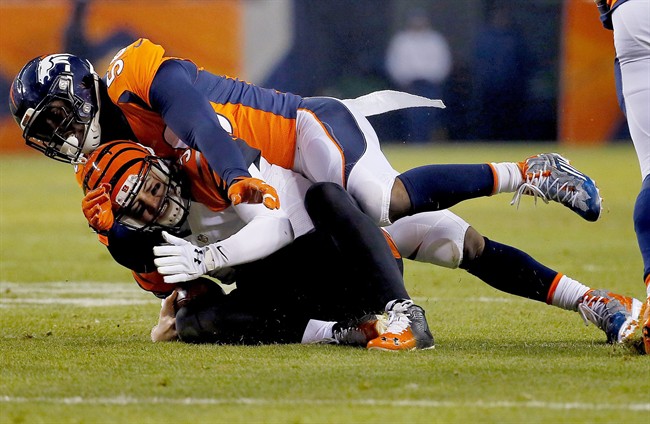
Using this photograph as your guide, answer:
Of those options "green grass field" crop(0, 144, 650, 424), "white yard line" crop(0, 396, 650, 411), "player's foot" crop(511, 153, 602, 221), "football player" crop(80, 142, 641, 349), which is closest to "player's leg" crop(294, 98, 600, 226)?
"player's foot" crop(511, 153, 602, 221)

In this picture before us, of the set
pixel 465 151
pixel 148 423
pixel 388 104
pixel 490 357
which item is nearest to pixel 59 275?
pixel 388 104

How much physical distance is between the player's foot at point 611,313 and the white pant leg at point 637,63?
0.51 m

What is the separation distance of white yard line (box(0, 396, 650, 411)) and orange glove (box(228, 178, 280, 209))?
759 mm

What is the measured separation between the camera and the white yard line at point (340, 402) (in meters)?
2.83

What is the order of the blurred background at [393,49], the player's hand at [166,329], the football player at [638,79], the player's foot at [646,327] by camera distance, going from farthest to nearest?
1. the blurred background at [393,49]
2. the player's hand at [166,329]
3. the football player at [638,79]
4. the player's foot at [646,327]

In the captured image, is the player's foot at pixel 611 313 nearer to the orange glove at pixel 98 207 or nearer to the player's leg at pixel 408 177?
the player's leg at pixel 408 177

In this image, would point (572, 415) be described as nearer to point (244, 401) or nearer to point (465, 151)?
point (244, 401)

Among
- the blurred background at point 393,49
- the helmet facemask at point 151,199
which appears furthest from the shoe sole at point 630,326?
the blurred background at point 393,49

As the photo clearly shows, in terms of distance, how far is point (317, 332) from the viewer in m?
4.07

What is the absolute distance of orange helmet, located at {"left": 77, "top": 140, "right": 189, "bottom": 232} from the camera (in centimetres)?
385

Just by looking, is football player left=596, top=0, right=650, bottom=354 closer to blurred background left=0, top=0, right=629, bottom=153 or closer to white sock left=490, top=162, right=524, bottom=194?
white sock left=490, top=162, right=524, bottom=194

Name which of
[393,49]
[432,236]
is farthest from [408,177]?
[393,49]

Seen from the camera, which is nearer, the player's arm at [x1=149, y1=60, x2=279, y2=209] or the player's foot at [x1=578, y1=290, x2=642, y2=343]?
the player's arm at [x1=149, y1=60, x2=279, y2=209]

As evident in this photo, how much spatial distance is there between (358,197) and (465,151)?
11.4 meters
